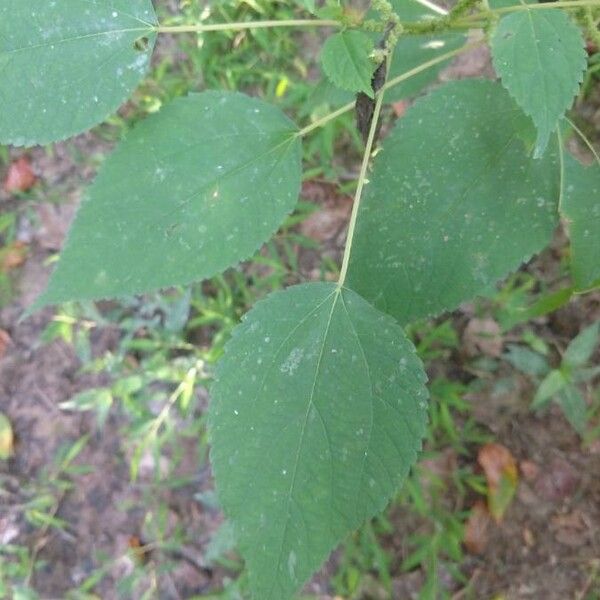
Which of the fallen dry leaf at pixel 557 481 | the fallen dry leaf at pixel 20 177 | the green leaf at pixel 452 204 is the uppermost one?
the green leaf at pixel 452 204

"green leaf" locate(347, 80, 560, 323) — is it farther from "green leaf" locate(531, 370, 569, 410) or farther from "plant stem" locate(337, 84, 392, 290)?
"green leaf" locate(531, 370, 569, 410)

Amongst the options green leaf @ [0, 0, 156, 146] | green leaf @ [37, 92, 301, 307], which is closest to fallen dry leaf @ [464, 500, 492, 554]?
green leaf @ [37, 92, 301, 307]

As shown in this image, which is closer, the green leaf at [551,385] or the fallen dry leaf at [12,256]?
the green leaf at [551,385]

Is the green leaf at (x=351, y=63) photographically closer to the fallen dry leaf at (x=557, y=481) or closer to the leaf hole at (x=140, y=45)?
the leaf hole at (x=140, y=45)

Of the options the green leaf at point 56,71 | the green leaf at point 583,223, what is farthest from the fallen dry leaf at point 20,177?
the green leaf at point 583,223

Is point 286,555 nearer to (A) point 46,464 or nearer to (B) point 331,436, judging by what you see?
(B) point 331,436

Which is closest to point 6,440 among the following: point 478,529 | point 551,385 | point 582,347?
point 478,529
